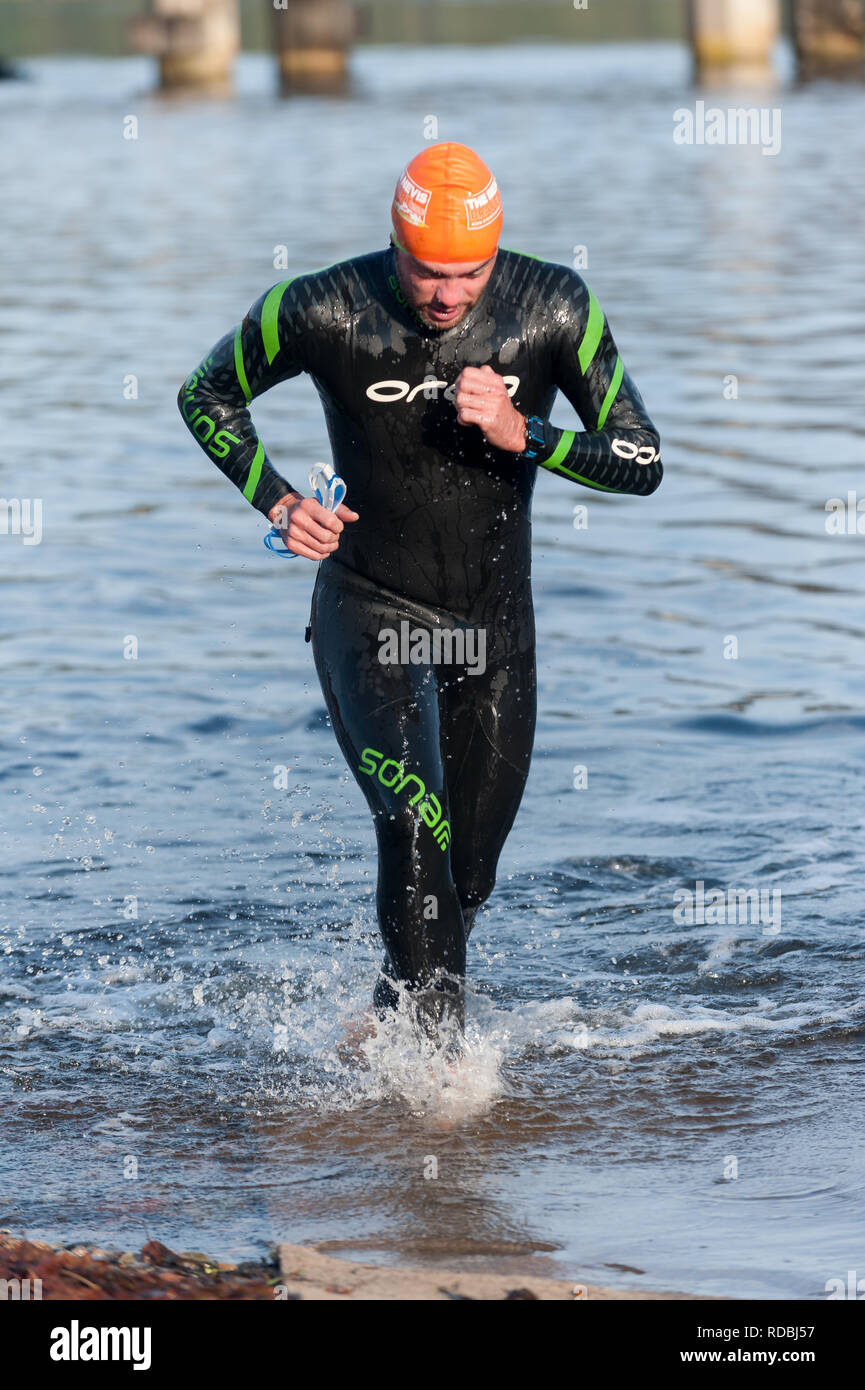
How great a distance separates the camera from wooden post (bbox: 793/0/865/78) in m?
58.3

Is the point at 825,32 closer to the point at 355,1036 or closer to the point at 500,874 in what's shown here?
the point at 500,874

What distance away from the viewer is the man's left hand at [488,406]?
5082 mm

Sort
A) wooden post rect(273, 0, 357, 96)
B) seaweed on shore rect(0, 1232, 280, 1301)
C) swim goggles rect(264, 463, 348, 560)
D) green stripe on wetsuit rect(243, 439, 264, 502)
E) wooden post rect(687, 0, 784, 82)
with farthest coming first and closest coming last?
wooden post rect(273, 0, 357, 96) < wooden post rect(687, 0, 784, 82) < green stripe on wetsuit rect(243, 439, 264, 502) < swim goggles rect(264, 463, 348, 560) < seaweed on shore rect(0, 1232, 280, 1301)

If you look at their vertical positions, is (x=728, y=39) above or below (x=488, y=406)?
above

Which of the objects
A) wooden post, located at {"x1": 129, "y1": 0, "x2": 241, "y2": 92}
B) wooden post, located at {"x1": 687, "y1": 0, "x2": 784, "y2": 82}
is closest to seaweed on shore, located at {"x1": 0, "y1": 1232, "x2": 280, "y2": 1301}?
wooden post, located at {"x1": 687, "y1": 0, "x2": 784, "y2": 82}

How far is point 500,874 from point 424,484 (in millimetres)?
2455

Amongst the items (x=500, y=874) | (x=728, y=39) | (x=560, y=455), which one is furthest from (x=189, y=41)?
(x=560, y=455)

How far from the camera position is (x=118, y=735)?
9312mm

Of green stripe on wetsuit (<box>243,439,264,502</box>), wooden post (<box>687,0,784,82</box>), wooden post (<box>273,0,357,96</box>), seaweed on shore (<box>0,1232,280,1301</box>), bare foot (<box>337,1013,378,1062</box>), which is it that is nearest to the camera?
seaweed on shore (<box>0,1232,280,1301</box>)

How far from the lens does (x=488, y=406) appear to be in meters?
5.09

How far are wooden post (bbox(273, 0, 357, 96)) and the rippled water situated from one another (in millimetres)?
48379

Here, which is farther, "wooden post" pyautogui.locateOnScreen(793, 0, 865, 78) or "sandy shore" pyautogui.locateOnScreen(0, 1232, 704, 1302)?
"wooden post" pyautogui.locateOnScreen(793, 0, 865, 78)

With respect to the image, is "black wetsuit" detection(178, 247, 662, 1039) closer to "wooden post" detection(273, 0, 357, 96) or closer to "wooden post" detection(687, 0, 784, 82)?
"wooden post" detection(687, 0, 784, 82)

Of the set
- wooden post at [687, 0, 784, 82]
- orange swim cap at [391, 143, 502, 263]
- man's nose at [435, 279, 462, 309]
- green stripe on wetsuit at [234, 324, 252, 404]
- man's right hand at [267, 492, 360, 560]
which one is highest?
wooden post at [687, 0, 784, 82]
